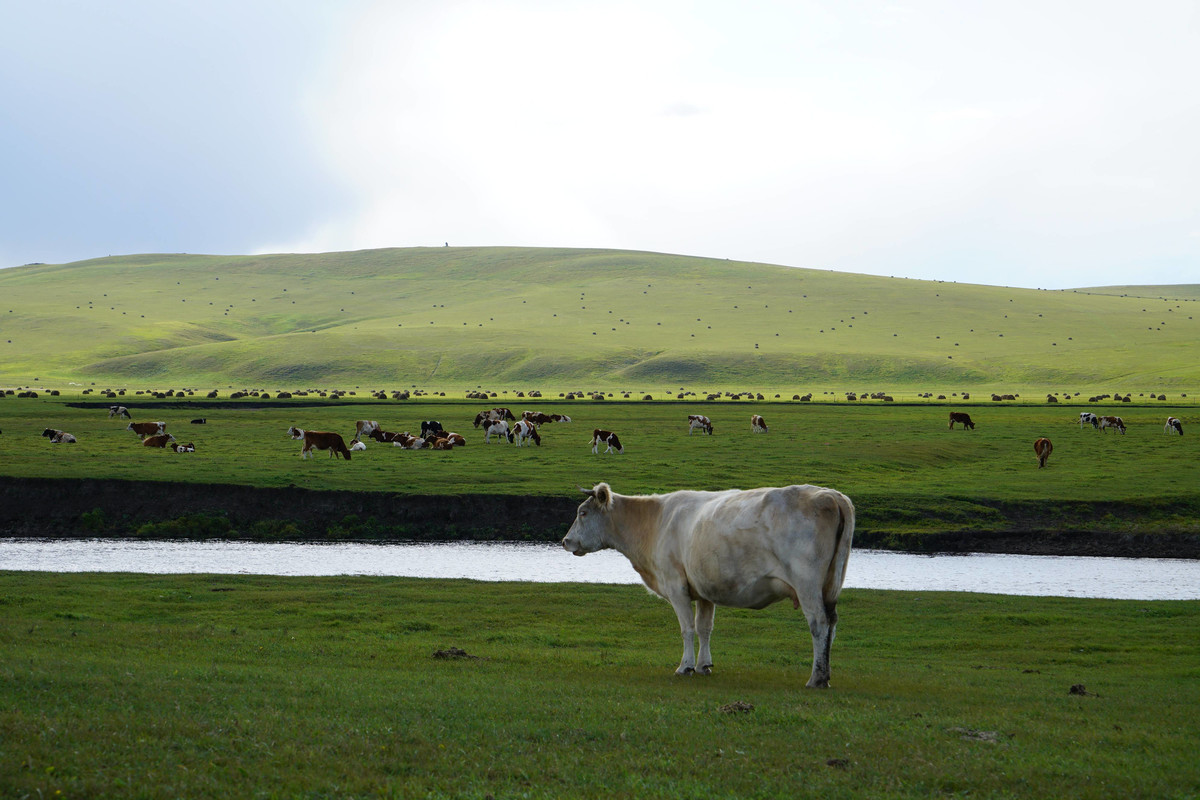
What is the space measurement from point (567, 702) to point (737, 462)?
104 ft

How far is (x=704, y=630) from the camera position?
537 inches

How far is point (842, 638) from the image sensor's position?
17156 mm

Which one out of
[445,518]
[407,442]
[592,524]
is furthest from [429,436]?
[592,524]

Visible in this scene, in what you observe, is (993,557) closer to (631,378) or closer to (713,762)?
(713,762)

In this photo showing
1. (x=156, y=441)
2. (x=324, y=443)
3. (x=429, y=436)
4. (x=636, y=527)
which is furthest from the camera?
(x=429, y=436)

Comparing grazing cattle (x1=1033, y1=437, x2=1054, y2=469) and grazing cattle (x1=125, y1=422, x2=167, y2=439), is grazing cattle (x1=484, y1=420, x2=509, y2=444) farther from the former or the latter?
grazing cattle (x1=1033, y1=437, x2=1054, y2=469)

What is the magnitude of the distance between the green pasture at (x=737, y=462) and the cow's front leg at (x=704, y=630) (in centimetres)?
1987

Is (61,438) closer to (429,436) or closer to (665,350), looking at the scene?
(429,436)

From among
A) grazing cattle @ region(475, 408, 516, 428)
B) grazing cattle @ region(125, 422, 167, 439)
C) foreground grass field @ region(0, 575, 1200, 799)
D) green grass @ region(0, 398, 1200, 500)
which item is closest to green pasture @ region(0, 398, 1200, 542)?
green grass @ region(0, 398, 1200, 500)

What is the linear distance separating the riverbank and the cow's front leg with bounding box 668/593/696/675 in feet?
58.7

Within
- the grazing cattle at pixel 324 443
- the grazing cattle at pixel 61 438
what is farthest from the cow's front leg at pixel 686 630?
the grazing cattle at pixel 61 438

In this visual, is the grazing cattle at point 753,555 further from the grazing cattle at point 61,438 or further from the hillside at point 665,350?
the hillside at point 665,350

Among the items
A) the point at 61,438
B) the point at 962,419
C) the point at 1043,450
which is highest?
the point at 962,419

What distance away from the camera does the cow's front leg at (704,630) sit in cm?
1331
